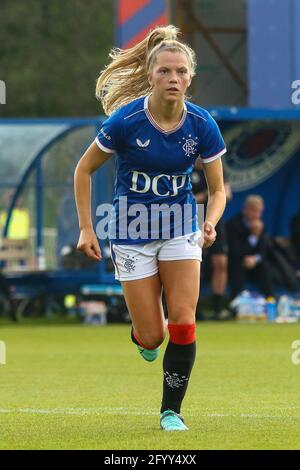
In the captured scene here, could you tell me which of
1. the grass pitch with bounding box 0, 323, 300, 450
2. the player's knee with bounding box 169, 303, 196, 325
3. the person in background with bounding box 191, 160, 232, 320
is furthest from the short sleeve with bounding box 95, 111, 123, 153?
the person in background with bounding box 191, 160, 232, 320

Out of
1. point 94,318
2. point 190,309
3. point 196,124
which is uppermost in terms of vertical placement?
point 196,124

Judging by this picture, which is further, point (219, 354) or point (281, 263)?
point (281, 263)

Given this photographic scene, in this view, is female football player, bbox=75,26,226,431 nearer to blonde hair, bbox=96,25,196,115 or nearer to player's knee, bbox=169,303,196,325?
Answer: player's knee, bbox=169,303,196,325

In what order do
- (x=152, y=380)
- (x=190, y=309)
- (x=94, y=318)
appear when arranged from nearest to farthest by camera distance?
(x=190, y=309), (x=152, y=380), (x=94, y=318)

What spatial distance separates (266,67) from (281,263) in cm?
268

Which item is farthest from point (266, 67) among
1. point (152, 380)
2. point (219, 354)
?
point (152, 380)

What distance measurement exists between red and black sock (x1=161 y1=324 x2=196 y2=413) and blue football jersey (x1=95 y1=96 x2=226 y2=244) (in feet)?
1.90

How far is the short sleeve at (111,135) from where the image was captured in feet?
26.5

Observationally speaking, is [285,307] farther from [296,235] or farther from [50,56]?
[50,56]

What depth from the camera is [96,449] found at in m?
7.10

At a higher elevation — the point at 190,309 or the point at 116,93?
the point at 116,93

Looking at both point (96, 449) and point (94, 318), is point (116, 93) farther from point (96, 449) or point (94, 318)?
point (94, 318)

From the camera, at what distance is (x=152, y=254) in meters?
8.10

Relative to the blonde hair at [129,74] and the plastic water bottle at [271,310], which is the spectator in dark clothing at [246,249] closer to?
the plastic water bottle at [271,310]
